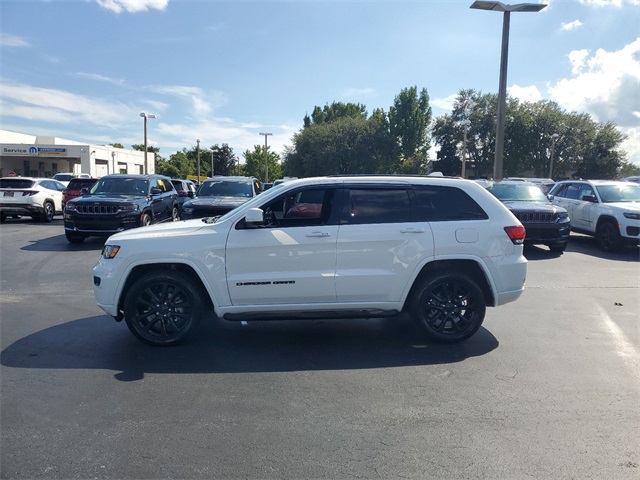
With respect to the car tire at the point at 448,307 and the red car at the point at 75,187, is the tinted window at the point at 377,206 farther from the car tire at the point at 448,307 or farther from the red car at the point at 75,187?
the red car at the point at 75,187

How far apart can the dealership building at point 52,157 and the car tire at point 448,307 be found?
51732 mm

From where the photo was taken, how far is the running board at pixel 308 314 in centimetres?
531

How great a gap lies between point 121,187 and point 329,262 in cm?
1009

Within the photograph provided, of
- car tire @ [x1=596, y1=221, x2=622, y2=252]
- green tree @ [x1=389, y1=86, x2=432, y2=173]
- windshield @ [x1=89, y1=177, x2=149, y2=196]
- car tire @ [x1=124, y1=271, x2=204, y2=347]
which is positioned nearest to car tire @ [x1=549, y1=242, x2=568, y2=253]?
car tire @ [x1=596, y1=221, x2=622, y2=252]

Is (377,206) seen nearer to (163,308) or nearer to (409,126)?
(163,308)

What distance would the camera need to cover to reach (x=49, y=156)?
52812mm

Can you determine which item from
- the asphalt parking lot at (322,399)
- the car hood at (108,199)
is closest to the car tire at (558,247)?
the asphalt parking lot at (322,399)

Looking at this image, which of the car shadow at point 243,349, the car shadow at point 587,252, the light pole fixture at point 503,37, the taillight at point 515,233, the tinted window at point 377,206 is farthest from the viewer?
the light pole fixture at point 503,37

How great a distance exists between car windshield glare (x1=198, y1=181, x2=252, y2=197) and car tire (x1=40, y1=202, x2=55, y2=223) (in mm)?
7685

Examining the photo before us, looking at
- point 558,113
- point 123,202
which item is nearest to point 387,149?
point 558,113

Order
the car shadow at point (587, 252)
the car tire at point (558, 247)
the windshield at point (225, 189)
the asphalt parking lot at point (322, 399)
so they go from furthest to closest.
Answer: the windshield at point (225, 189) → the car tire at point (558, 247) → the car shadow at point (587, 252) → the asphalt parking lot at point (322, 399)

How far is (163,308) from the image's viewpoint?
5.34m

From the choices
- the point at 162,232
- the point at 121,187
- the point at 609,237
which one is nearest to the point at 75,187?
the point at 121,187

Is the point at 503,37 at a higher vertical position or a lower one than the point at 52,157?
higher
